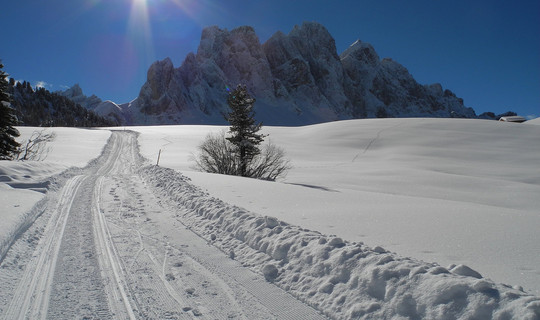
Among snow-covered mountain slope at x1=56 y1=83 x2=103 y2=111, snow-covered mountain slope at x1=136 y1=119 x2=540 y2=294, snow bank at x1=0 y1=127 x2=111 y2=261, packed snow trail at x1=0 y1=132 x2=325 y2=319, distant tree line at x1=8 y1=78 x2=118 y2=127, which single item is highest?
snow-covered mountain slope at x1=56 y1=83 x2=103 y2=111

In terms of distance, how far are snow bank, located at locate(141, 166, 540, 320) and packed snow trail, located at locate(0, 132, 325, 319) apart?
0.27m

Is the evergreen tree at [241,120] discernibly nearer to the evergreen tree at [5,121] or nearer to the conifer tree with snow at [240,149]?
the conifer tree with snow at [240,149]

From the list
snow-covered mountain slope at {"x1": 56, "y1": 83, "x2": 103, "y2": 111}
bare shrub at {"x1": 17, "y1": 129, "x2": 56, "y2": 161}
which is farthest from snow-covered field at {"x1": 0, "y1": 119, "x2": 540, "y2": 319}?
snow-covered mountain slope at {"x1": 56, "y1": 83, "x2": 103, "y2": 111}

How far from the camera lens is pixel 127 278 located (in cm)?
378

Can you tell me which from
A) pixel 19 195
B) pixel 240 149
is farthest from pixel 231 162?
pixel 19 195

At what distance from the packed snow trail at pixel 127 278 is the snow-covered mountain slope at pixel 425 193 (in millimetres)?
2120

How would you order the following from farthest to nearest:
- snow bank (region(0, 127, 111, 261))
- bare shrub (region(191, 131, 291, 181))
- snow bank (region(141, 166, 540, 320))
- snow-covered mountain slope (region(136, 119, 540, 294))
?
1. bare shrub (region(191, 131, 291, 181))
2. snow bank (region(0, 127, 111, 261))
3. snow-covered mountain slope (region(136, 119, 540, 294))
4. snow bank (region(141, 166, 540, 320))

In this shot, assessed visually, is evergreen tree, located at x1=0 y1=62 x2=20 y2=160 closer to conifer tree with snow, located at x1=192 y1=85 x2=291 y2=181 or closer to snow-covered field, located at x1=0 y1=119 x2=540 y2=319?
snow-covered field, located at x1=0 y1=119 x2=540 y2=319

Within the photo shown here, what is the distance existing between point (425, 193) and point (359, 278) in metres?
12.2

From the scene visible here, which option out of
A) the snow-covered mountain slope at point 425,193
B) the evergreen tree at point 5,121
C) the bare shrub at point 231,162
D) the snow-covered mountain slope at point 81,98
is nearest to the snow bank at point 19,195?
the snow-covered mountain slope at point 425,193

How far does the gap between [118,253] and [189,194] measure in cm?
408

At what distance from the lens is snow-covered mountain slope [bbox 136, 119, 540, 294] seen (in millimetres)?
4566

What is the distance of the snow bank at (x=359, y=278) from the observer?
107 inches

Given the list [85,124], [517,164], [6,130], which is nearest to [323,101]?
[85,124]
